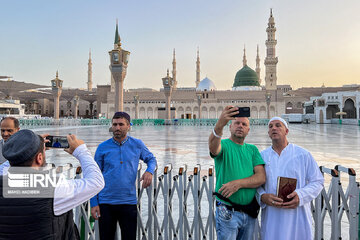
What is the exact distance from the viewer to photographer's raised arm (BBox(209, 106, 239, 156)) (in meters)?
1.71

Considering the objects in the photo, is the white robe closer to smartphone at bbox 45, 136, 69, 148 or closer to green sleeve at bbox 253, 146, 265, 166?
green sleeve at bbox 253, 146, 265, 166

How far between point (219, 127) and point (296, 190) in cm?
72

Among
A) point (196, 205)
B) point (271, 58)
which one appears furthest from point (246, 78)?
point (196, 205)

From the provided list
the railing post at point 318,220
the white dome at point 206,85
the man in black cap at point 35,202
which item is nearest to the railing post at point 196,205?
the railing post at point 318,220

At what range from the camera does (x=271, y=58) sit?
5422 centimetres

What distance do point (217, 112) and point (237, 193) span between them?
54312mm

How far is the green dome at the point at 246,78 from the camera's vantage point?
59219 millimetres

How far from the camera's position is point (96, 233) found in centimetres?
224

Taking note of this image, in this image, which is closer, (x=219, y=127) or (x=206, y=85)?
(x=219, y=127)

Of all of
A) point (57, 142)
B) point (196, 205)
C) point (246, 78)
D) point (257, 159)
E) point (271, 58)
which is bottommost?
point (196, 205)

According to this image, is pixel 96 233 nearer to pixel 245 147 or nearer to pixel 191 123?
pixel 245 147

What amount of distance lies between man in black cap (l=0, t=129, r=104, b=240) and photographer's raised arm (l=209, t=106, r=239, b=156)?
2.68ft

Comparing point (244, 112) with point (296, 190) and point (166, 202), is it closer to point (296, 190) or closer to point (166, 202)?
point (296, 190)

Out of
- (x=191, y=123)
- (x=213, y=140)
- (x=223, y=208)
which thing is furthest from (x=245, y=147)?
(x=191, y=123)
